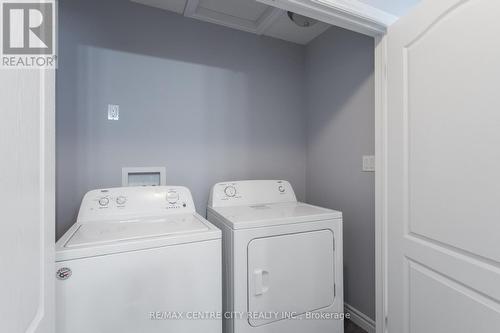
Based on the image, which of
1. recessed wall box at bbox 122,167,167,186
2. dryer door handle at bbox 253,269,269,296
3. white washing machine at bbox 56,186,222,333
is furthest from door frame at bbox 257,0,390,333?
recessed wall box at bbox 122,167,167,186

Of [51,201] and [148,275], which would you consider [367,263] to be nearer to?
[148,275]

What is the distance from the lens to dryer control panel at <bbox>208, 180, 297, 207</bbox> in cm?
183

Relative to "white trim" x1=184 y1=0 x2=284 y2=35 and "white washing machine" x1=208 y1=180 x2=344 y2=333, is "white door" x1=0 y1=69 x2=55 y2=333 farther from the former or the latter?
"white trim" x1=184 y1=0 x2=284 y2=35

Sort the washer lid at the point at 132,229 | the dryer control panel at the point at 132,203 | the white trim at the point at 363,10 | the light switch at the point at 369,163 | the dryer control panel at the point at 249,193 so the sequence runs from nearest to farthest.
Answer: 1. the washer lid at the point at 132,229
2. the white trim at the point at 363,10
3. the dryer control panel at the point at 132,203
4. the light switch at the point at 369,163
5. the dryer control panel at the point at 249,193

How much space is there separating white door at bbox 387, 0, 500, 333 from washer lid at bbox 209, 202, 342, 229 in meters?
0.41

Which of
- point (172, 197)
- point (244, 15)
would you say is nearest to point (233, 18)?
point (244, 15)

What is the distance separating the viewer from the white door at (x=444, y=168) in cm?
86

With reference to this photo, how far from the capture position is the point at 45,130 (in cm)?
62

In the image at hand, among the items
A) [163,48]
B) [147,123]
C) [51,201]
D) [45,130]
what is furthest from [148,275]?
[163,48]

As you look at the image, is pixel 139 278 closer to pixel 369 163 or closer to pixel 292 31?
pixel 369 163

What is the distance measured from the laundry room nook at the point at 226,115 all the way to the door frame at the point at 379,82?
250mm

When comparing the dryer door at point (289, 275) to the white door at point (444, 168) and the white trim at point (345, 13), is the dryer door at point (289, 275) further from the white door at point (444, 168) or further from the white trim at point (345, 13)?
the white trim at point (345, 13)

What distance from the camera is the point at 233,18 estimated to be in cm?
198

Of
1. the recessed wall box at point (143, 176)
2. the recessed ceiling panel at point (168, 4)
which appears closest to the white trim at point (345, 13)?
the recessed ceiling panel at point (168, 4)
